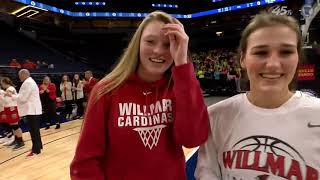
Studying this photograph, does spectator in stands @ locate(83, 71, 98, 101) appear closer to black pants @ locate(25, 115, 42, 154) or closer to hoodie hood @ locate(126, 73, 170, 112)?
black pants @ locate(25, 115, 42, 154)

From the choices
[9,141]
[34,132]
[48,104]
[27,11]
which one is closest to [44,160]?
[34,132]

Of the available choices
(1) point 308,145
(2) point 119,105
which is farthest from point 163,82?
(1) point 308,145

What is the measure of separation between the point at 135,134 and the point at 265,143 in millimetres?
489

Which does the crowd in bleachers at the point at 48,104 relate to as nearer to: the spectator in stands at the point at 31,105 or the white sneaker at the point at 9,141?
the white sneaker at the point at 9,141

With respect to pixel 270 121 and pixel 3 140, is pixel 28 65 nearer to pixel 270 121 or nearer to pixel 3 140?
pixel 3 140

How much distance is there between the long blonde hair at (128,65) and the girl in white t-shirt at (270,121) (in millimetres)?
372

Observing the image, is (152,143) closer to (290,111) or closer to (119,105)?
(119,105)

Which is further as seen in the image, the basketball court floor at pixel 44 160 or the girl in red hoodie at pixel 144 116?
the basketball court floor at pixel 44 160

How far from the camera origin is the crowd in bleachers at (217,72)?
18.0 m

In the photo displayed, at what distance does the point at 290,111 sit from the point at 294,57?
178 mm

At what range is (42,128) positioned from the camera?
377 inches

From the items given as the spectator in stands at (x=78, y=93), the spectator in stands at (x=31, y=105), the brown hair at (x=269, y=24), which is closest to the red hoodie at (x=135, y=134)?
the brown hair at (x=269, y=24)

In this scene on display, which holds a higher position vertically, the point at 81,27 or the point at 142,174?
the point at 81,27

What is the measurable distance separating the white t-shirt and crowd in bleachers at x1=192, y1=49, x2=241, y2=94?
15001mm
